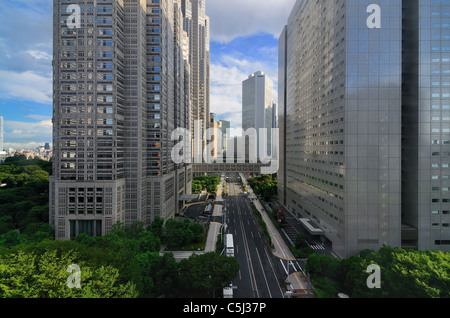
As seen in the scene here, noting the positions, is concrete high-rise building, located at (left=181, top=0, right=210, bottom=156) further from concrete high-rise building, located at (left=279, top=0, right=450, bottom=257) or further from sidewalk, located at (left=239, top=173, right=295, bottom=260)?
concrete high-rise building, located at (left=279, top=0, right=450, bottom=257)

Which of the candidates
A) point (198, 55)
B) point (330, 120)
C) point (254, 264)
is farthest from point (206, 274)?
point (198, 55)

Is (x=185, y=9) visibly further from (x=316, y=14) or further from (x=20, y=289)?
(x=20, y=289)

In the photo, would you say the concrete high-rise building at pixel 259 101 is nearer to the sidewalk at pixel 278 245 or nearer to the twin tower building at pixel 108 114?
the sidewalk at pixel 278 245

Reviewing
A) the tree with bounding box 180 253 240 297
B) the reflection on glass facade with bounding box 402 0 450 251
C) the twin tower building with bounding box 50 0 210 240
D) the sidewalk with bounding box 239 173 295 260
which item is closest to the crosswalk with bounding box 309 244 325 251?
the sidewalk with bounding box 239 173 295 260

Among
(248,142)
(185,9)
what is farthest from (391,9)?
(248,142)

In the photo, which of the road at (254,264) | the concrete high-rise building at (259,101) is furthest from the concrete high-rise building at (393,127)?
the concrete high-rise building at (259,101)
